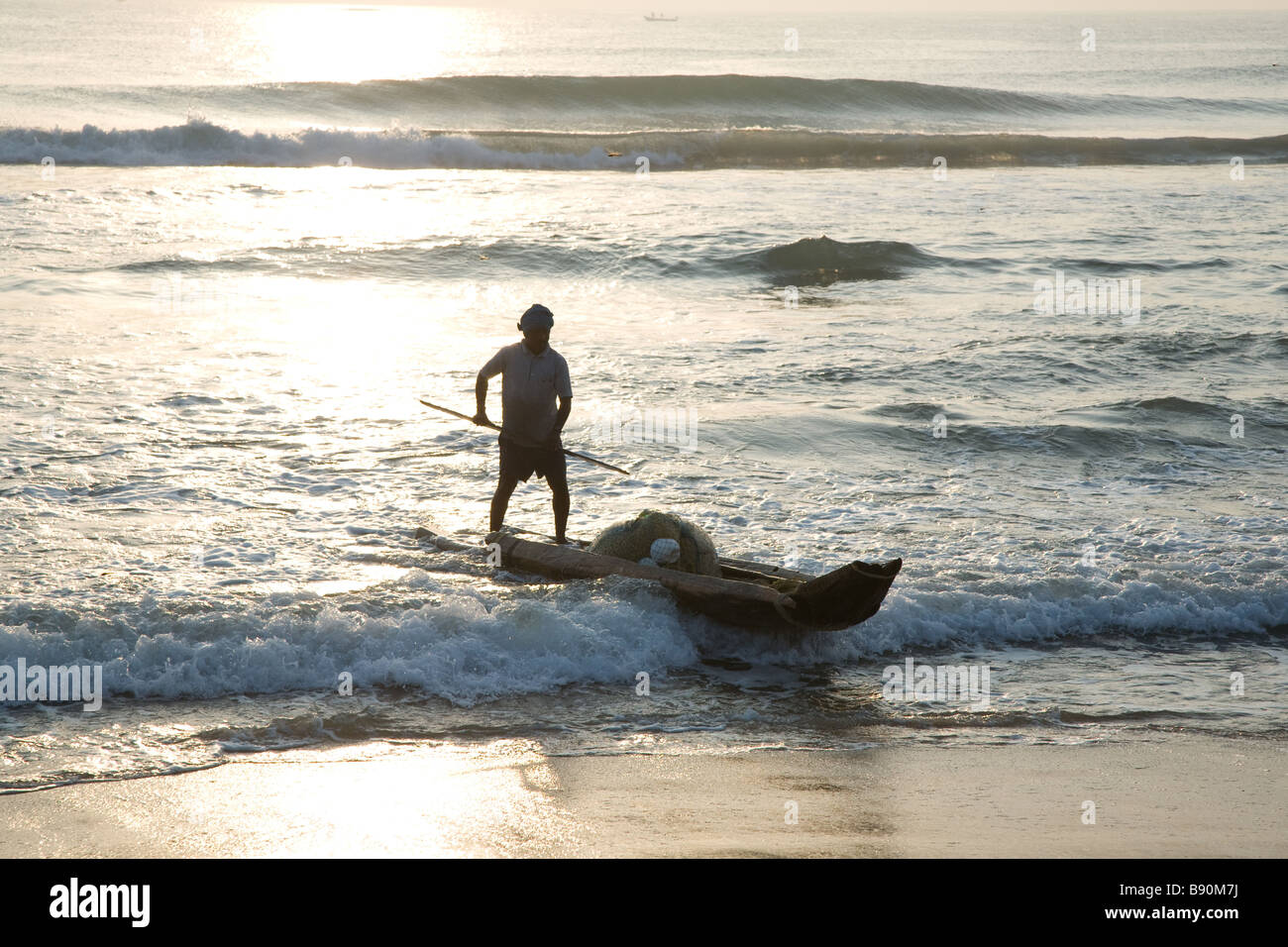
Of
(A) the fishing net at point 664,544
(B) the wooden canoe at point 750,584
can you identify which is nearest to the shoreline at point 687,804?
(B) the wooden canoe at point 750,584

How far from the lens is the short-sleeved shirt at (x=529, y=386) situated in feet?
25.7

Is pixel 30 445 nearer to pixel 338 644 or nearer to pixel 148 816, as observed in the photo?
pixel 338 644

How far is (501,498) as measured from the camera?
834 cm

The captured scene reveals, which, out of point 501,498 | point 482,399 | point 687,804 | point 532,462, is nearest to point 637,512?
point 501,498

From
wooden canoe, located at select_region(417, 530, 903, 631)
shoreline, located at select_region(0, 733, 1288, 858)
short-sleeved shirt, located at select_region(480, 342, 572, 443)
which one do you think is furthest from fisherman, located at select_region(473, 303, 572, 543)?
shoreline, located at select_region(0, 733, 1288, 858)

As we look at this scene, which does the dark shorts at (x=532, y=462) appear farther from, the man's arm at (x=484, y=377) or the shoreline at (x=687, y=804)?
the shoreline at (x=687, y=804)

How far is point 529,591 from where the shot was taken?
7.70m

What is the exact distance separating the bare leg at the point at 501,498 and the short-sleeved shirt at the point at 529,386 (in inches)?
15.8

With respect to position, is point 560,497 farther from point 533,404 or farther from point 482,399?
point 482,399

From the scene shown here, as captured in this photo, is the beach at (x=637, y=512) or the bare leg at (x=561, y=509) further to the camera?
the bare leg at (x=561, y=509)

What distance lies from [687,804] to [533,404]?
341cm

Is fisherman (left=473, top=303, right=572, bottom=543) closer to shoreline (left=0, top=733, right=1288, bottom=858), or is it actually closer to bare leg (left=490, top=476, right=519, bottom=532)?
bare leg (left=490, top=476, right=519, bottom=532)

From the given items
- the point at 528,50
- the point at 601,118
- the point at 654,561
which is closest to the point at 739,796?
the point at 654,561

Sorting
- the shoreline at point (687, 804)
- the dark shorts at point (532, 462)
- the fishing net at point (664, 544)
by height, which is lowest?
the shoreline at point (687, 804)
